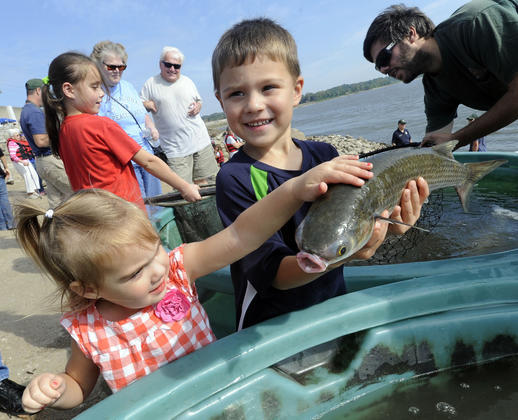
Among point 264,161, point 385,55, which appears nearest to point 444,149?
point 264,161

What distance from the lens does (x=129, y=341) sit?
1740 mm

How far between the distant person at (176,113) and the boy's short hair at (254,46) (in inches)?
162

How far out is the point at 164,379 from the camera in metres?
1.46

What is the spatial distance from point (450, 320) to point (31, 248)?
2070 mm

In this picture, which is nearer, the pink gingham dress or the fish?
the fish

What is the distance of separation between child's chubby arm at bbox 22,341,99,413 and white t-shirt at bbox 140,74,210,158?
4506 millimetres

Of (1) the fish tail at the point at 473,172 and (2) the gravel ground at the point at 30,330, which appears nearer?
(1) the fish tail at the point at 473,172

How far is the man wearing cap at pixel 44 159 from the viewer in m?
5.00

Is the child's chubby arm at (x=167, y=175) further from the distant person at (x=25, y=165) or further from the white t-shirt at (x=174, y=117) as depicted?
the distant person at (x=25, y=165)

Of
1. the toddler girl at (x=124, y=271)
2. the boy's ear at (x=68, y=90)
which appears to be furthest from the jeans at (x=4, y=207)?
the toddler girl at (x=124, y=271)

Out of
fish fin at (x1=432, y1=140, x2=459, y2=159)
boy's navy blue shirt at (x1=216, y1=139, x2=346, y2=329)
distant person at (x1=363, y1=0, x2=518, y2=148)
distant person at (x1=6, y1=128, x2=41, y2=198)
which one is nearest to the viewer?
boy's navy blue shirt at (x1=216, y1=139, x2=346, y2=329)

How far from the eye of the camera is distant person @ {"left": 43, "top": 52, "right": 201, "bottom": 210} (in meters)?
3.09

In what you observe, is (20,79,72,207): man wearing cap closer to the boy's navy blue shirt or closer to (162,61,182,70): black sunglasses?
(162,61,182,70): black sunglasses

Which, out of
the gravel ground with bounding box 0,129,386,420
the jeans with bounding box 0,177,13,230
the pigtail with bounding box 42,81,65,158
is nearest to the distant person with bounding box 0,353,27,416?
the gravel ground with bounding box 0,129,386,420
